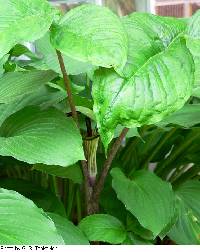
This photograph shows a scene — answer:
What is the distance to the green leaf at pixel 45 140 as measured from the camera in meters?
0.56

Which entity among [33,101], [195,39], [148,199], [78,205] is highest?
[195,39]

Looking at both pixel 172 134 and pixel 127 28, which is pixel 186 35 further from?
pixel 172 134

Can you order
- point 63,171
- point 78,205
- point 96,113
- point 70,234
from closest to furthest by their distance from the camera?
point 96,113 → point 70,234 → point 63,171 → point 78,205

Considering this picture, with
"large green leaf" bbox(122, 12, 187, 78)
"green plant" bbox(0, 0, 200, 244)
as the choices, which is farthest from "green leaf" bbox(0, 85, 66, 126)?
"large green leaf" bbox(122, 12, 187, 78)

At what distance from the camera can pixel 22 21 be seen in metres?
0.51

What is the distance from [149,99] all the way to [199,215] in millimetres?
324

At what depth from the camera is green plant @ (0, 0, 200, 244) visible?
1.63ft

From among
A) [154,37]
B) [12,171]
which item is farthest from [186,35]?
[12,171]

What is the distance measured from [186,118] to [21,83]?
10.5 inches

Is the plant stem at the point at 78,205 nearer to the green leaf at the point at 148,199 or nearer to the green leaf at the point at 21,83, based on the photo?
the green leaf at the point at 148,199

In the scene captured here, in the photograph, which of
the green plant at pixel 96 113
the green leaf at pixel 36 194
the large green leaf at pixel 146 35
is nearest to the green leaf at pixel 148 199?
the green plant at pixel 96 113

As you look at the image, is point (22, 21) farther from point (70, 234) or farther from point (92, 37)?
point (70, 234)

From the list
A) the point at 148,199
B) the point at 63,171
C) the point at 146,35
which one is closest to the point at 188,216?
the point at 148,199

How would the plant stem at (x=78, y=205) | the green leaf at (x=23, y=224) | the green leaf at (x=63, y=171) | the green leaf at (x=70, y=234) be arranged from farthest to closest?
the plant stem at (x=78, y=205) < the green leaf at (x=63, y=171) < the green leaf at (x=70, y=234) < the green leaf at (x=23, y=224)
